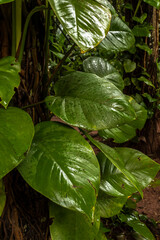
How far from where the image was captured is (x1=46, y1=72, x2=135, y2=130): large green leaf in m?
0.67

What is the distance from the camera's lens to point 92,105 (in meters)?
0.70

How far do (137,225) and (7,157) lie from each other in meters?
1.02

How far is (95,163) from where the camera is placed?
638 mm

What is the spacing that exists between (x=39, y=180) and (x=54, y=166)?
0.05 metres

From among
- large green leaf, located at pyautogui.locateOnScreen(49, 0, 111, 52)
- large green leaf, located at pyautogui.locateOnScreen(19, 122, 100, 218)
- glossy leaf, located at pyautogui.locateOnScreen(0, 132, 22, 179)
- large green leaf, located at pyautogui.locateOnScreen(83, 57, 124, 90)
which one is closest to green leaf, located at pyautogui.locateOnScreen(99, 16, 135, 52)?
large green leaf, located at pyautogui.locateOnScreen(83, 57, 124, 90)

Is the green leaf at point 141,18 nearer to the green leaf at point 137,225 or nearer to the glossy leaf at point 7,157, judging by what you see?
the green leaf at point 137,225

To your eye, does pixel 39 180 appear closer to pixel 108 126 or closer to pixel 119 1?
pixel 108 126

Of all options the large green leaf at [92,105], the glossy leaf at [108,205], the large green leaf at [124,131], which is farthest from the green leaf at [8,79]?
the glossy leaf at [108,205]

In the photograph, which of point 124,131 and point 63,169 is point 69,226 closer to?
point 63,169

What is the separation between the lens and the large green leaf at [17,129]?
0.55m

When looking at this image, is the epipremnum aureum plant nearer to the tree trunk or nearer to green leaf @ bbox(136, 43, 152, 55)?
the tree trunk

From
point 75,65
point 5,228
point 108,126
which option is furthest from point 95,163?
point 75,65

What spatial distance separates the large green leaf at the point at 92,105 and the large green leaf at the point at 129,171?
31cm

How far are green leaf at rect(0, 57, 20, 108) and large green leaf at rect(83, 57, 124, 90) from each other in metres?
0.55
